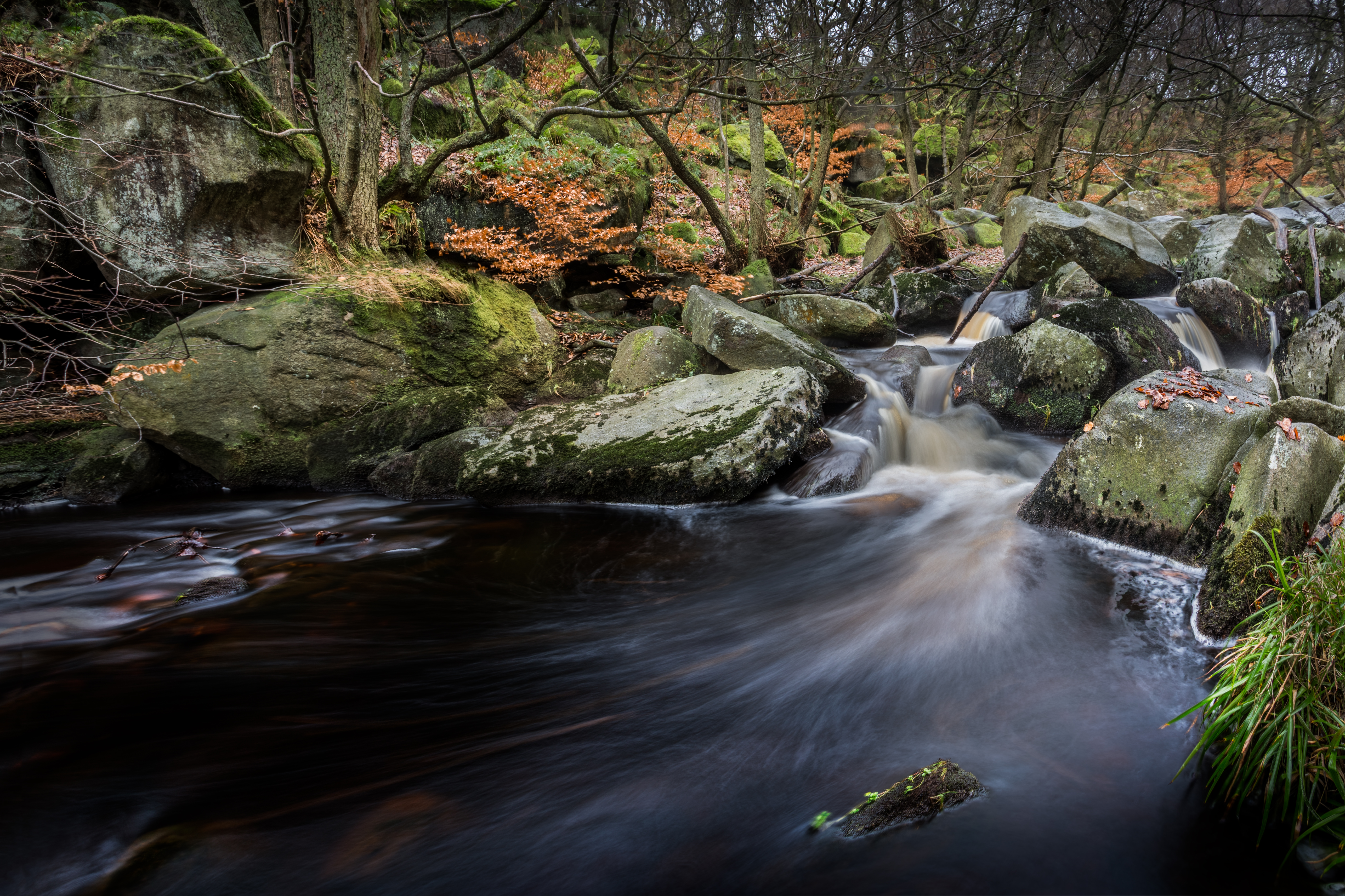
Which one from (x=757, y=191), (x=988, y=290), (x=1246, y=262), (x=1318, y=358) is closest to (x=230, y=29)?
(x=757, y=191)

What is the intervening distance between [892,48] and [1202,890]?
8421mm

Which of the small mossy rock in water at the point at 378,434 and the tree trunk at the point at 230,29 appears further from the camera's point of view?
the tree trunk at the point at 230,29

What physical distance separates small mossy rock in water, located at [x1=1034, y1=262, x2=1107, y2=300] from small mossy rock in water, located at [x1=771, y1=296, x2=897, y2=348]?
2216mm

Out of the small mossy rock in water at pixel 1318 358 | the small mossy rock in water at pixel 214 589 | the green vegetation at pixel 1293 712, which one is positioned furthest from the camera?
the small mossy rock in water at pixel 1318 358

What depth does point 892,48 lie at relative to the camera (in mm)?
7516

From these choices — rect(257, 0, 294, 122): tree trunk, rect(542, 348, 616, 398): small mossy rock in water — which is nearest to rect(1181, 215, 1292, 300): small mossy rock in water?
rect(542, 348, 616, 398): small mossy rock in water

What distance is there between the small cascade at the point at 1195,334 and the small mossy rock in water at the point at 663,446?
572 cm

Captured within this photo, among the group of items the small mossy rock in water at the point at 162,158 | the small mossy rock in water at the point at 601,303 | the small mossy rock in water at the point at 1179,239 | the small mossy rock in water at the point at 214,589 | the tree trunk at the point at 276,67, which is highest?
the tree trunk at the point at 276,67

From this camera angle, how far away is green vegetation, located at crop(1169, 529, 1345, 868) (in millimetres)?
1833

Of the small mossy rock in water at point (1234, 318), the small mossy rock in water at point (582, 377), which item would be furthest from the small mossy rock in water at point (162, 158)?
the small mossy rock in water at point (1234, 318)

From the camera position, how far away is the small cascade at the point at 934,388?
7738mm

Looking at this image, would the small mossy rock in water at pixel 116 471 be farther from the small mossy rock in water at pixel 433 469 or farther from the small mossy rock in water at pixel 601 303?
the small mossy rock in water at pixel 601 303

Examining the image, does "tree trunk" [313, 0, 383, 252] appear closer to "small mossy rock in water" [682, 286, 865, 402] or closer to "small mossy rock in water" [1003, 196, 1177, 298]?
"small mossy rock in water" [682, 286, 865, 402]

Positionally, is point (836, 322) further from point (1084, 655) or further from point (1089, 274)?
point (1084, 655)
